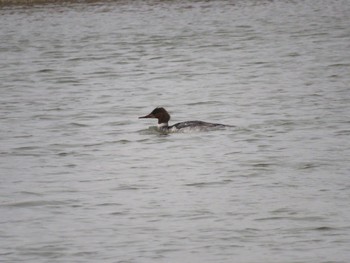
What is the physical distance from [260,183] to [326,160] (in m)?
2.02

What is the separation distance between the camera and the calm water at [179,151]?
12781mm

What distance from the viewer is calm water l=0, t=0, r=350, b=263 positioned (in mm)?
12781

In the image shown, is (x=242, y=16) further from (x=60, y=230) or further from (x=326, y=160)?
(x=60, y=230)

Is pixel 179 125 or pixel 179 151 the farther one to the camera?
pixel 179 125

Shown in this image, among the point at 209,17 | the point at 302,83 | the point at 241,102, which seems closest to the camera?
the point at 241,102

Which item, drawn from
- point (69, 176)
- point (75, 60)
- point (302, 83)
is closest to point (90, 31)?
point (75, 60)

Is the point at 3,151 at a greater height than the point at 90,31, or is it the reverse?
the point at 3,151

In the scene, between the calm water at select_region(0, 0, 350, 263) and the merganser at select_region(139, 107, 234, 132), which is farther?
the merganser at select_region(139, 107, 234, 132)

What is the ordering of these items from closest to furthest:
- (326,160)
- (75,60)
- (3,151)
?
(326,160) → (3,151) → (75,60)

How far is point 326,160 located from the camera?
17.5 m

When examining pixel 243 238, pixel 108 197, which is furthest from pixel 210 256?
pixel 108 197

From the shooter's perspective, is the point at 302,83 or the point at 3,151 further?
the point at 302,83

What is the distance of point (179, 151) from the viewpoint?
63.9 feet

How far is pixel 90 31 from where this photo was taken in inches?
1943
